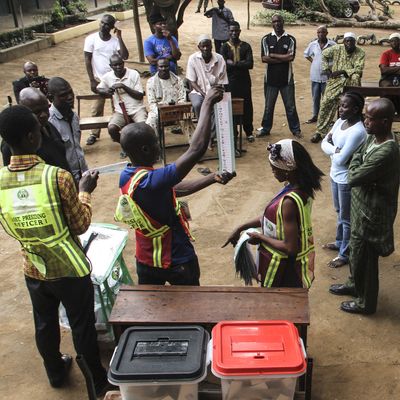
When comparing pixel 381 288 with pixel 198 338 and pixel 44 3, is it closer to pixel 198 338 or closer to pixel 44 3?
pixel 198 338

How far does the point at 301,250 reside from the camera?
3.01 metres

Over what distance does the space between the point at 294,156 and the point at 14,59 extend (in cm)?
1310

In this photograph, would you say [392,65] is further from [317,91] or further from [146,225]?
[146,225]

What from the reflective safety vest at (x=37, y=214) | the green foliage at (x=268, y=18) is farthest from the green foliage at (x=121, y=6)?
the reflective safety vest at (x=37, y=214)

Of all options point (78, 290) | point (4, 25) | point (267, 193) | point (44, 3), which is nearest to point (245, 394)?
point (78, 290)

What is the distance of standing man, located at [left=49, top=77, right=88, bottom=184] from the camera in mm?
4469

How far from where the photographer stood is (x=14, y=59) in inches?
548

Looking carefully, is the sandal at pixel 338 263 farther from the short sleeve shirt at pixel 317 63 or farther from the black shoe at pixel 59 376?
the short sleeve shirt at pixel 317 63

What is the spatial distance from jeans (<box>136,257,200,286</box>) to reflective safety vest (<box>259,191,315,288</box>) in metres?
0.46

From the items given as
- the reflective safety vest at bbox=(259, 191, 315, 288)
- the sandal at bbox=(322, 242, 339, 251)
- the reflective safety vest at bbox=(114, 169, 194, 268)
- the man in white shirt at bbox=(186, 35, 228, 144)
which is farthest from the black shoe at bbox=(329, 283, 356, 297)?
the man in white shirt at bbox=(186, 35, 228, 144)

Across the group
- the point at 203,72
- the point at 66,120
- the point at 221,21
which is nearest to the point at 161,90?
the point at 203,72

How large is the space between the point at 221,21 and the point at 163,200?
8.70 meters

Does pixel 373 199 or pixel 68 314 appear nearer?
pixel 68 314

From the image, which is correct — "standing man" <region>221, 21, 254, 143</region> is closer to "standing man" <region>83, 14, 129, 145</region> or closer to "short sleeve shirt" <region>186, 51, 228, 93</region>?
"short sleeve shirt" <region>186, 51, 228, 93</region>
